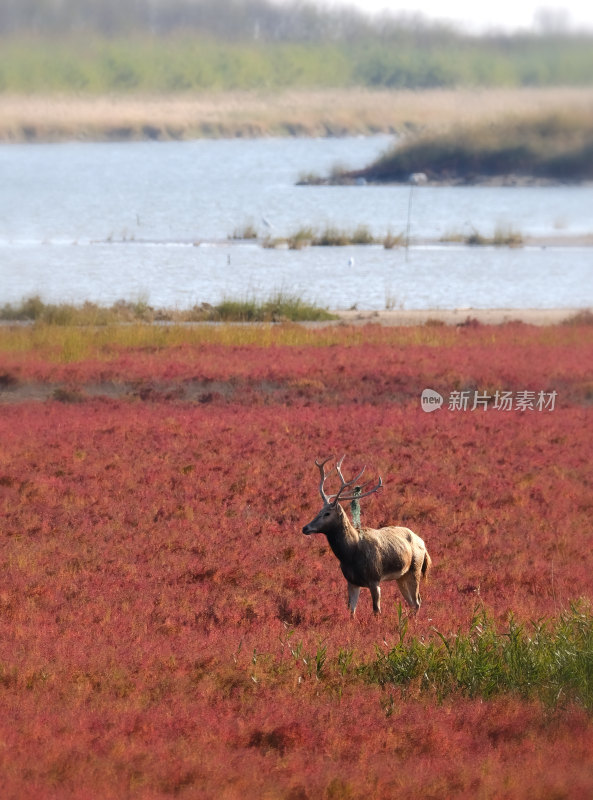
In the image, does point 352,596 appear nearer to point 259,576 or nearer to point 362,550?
point 362,550

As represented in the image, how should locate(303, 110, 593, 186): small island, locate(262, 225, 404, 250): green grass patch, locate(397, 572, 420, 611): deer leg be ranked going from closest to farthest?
locate(397, 572, 420, 611): deer leg
locate(262, 225, 404, 250): green grass patch
locate(303, 110, 593, 186): small island

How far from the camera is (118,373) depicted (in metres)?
24.2

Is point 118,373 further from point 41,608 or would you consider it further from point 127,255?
point 127,255

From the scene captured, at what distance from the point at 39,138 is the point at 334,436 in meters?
98.3

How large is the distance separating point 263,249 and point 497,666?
172 feet

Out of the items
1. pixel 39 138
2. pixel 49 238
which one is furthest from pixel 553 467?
pixel 39 138

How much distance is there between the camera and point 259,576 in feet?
38.6

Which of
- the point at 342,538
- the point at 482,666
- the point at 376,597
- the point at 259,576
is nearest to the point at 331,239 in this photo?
the point at 259,576

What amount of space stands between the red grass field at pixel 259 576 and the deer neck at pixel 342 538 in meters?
0.58

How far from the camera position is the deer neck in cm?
1034

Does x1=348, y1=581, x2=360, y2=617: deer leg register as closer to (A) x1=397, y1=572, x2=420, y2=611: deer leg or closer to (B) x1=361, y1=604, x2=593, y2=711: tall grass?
(A) x1=397, y1=572, x2=420, y2=611: deer leg

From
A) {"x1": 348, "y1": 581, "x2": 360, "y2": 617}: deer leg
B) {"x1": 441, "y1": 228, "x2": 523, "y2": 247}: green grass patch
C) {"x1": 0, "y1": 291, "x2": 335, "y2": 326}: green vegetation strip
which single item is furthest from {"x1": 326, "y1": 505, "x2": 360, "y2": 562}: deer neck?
{"x1": 441, "y1": 228, "x2": 523, "y2": 247}: green grass patch

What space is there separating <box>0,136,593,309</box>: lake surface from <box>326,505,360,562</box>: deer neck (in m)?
25.8

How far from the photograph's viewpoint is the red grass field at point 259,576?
7.30 metres
